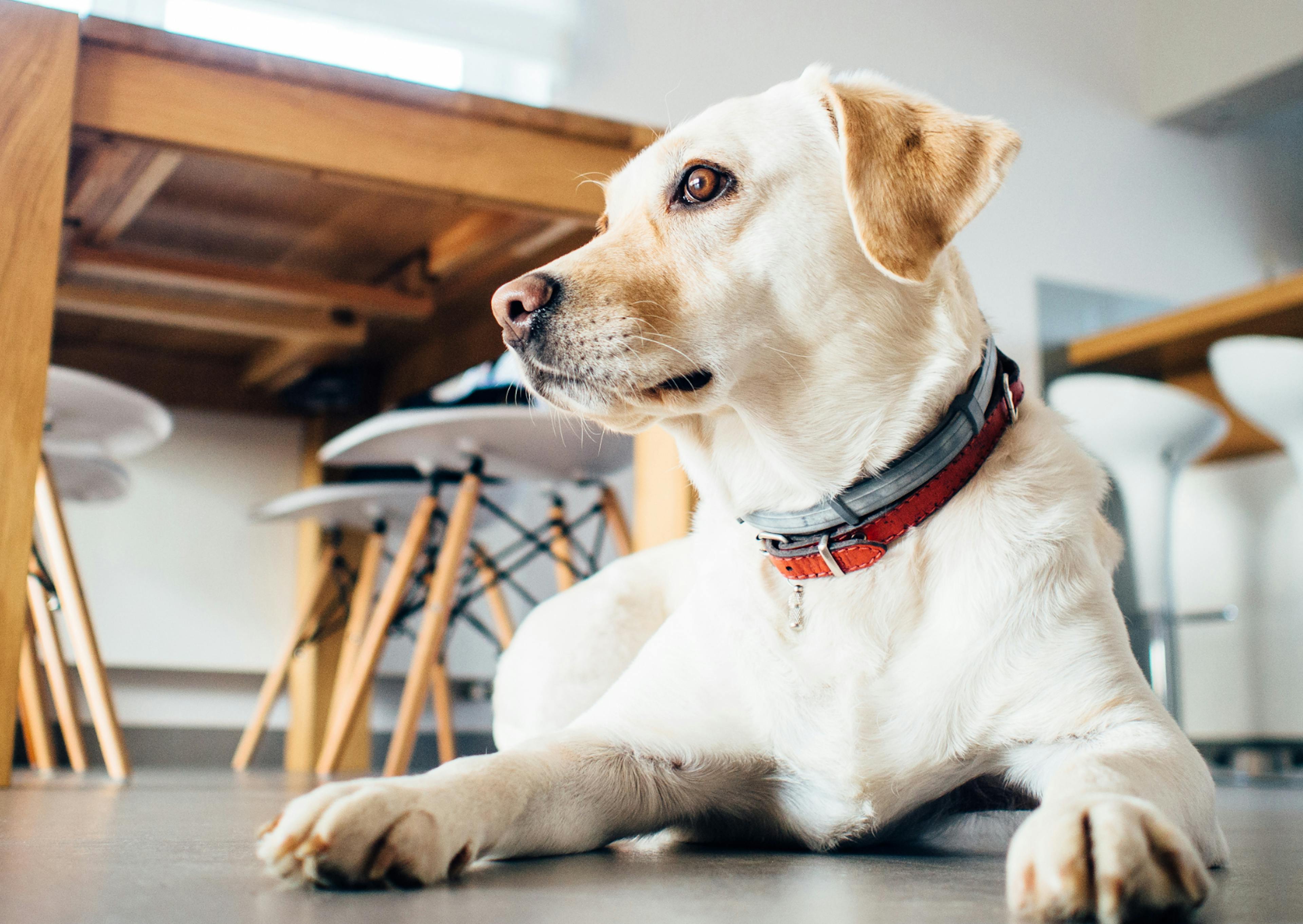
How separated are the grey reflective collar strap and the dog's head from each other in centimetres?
7

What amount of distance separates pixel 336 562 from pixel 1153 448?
89.2 inches

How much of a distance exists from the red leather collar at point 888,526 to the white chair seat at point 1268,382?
242 cm

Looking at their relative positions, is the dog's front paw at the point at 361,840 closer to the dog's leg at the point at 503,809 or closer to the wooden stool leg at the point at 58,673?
the dog's leg at the point at 503,809

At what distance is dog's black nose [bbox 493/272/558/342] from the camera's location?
924 mm

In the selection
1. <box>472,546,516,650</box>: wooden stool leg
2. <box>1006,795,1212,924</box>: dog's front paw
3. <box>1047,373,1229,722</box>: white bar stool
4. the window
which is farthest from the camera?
the window

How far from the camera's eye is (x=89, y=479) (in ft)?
8.46

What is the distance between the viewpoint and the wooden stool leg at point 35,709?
84.1 inches

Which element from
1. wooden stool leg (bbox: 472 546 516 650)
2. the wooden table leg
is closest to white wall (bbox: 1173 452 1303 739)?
wooden stool leg (bbox: 472 546 516 650)

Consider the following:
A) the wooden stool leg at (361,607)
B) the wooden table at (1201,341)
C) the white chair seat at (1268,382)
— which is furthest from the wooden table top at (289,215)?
the wooden table at (1201,341)

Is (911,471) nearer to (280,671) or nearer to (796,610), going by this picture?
(796,610)

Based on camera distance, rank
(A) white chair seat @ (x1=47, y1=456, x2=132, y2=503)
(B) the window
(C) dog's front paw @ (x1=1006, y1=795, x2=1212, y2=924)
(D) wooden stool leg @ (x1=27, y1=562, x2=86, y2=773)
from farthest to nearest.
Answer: (B) the window, (A) white chair seat @ (x1=47, y1=456, x2=132, y2=503), (D) wooden stool leg @ (x1=27, y1=562, x2=86, y2=773), (C) dog's front paw @ (x1=1006, y1=795, x2=1212, y2=924)

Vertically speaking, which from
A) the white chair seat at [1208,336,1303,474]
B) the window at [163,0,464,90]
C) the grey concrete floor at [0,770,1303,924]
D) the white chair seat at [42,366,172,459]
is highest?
the window at [163,0,464,90]

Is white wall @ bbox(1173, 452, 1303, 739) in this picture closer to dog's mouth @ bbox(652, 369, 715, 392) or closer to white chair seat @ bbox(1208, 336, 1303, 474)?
white chair seat @ bbox(1208, 336, 1303, 474)

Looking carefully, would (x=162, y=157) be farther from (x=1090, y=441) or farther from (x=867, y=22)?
(x=867, y=22)
